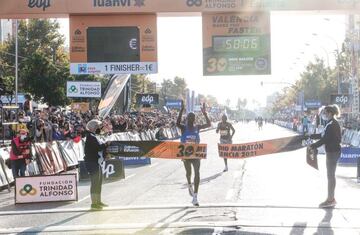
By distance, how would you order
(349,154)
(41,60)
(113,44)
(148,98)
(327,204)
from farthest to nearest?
(148,98), (41,60), (349,154), (113,44), (327,204)

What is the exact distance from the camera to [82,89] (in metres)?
34.2

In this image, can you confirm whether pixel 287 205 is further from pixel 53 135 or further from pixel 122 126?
pixel 122 126

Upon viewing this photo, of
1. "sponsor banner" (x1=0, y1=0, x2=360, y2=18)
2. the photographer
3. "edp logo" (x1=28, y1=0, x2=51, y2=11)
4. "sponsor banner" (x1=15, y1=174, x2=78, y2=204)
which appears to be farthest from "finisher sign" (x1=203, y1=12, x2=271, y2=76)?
the photographer

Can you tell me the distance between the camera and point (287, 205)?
39.5 ft

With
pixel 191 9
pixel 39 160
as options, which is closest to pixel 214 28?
pixel 191 9

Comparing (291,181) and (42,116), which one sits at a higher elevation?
(42,116)

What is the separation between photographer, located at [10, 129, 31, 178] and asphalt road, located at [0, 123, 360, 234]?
826 mm

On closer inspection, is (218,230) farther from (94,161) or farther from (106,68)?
(106,68)

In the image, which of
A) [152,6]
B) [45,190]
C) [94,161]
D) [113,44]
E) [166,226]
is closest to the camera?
[166,226]

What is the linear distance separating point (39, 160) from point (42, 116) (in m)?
3.29

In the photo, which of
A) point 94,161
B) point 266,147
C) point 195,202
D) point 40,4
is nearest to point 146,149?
point 94,161

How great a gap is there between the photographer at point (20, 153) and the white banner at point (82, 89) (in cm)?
1781

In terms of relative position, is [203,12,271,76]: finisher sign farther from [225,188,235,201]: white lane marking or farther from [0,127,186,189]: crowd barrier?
[0,127,186,189]: crowd barrier

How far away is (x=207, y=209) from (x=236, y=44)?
509 centimetres
